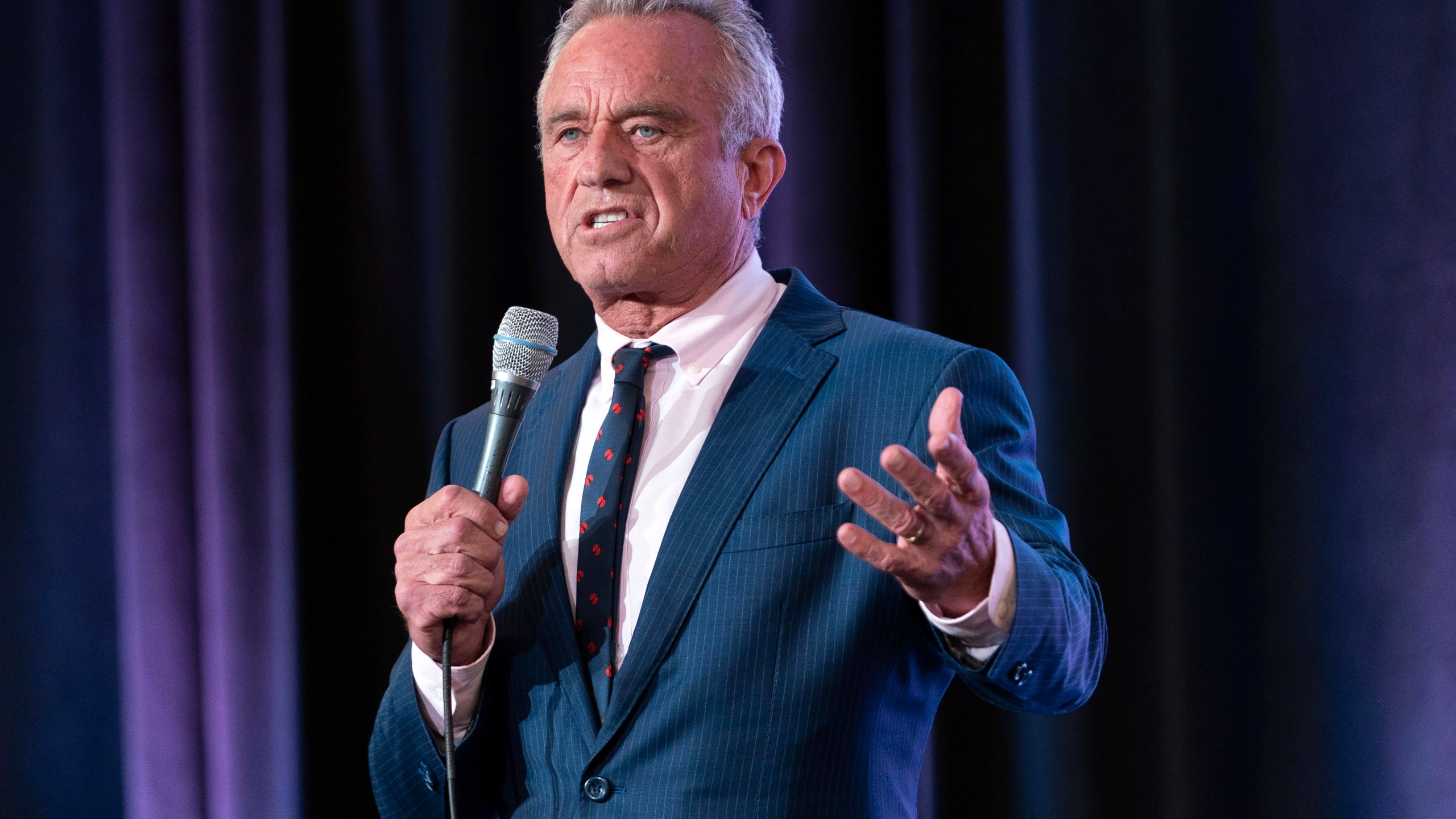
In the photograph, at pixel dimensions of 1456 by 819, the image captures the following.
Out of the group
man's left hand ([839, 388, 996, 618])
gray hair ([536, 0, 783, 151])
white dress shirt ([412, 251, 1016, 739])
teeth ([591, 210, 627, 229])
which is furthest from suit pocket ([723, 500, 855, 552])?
gray hair ([536, 0, 783, 151])

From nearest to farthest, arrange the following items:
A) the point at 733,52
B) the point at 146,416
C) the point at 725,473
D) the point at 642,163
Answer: the point at 725,473
the point at 642,163
the point at 733,52
the point at 146,416

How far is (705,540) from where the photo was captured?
141 centimetres

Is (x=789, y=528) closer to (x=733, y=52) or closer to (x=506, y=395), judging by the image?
(x=506, y=395)

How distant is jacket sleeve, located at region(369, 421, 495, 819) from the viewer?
152 centimetres

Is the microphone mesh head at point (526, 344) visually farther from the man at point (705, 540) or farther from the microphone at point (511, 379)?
the man at point (705, 540)

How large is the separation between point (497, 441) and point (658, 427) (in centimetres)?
32

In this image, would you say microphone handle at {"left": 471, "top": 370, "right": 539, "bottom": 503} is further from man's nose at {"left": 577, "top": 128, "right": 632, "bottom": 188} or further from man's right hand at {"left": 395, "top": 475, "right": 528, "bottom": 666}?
man's nose at {"left": 577, "top": 128, "right": 632, "bottom": 188}

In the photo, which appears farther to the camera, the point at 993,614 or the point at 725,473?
the point at 725,473

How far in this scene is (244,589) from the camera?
2.58 metres

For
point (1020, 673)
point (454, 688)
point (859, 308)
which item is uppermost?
point (859, 308)

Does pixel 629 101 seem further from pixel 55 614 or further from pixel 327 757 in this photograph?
pixel 55 614

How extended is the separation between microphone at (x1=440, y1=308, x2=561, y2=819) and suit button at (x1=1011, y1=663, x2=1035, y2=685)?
0.60 metres

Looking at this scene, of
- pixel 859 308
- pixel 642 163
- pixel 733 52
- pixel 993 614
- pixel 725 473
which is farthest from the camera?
pixel 859 308

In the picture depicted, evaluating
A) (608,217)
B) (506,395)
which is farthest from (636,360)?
(506,395)
